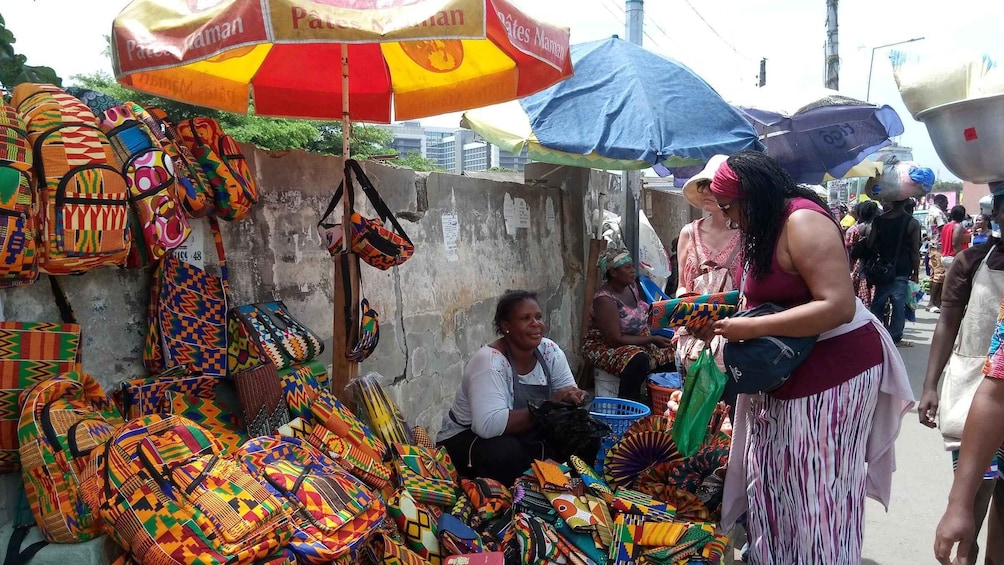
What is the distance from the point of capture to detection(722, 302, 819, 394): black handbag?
237 centimetres

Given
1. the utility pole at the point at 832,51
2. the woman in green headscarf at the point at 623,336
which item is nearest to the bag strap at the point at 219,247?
the woman in green headscarf at the point at 623,336

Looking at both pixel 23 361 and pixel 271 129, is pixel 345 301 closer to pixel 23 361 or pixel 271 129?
pixel 23 361

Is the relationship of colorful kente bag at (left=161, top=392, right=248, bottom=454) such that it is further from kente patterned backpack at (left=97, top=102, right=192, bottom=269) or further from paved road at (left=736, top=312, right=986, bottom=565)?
paved road at (left=736, top=312, right=986, bottom=565)

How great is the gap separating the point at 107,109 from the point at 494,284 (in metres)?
3.10

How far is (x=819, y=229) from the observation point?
232 cm

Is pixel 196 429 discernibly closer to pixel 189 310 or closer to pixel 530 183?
pixel 189 310

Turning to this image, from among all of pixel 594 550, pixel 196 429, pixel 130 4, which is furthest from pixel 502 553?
pixel 130 4

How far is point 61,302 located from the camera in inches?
86.6

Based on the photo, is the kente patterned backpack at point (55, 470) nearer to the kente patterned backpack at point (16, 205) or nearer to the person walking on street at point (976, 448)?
the kente patterned backpack at point (16, 205)

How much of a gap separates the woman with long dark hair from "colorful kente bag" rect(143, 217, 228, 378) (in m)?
1.76

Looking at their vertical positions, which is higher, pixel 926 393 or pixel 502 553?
pixel 926 393

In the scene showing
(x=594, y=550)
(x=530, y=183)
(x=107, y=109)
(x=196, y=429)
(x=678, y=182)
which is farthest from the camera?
(x=678, y=182)

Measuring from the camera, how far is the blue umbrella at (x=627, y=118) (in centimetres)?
466

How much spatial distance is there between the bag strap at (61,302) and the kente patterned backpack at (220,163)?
0.57 meters
